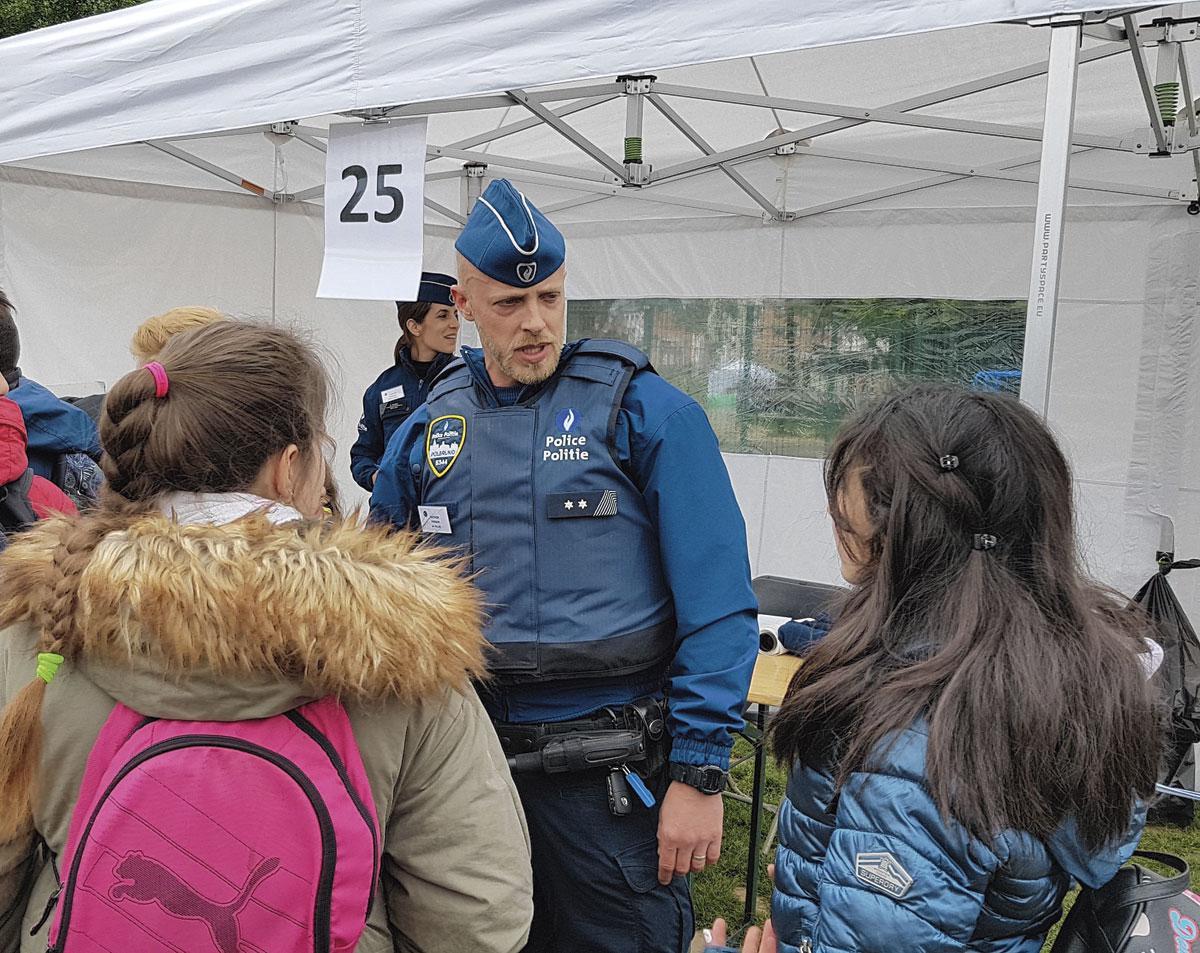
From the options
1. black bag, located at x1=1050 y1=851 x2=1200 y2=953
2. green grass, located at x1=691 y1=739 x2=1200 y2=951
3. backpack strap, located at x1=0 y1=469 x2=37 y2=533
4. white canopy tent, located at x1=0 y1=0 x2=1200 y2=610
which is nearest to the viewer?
black bag, located at x1=1050 y1=851 x2=1200 y2=953

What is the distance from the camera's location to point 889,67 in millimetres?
4602

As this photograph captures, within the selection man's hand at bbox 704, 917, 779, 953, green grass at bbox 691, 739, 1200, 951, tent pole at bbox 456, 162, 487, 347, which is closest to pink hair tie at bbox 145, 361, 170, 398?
man's hand at bbox 704, 917, 779, 953

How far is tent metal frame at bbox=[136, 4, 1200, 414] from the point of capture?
1.80 m

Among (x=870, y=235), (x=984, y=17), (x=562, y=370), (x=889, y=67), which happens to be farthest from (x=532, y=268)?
(x=870, y=235)

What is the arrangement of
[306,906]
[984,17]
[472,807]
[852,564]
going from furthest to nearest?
[984,17]
[852,564]
[472,807]
[306,906]

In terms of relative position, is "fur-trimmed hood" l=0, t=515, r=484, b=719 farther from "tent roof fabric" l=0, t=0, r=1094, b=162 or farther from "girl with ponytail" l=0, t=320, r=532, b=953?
"tent roof fabric" l=0, t=0, r=1094, b=162

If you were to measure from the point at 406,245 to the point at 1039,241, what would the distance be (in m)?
1.35

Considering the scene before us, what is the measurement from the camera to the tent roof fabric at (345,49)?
6.07 ft

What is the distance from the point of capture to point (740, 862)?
3676 mm

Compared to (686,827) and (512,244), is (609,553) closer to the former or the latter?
(686,827)

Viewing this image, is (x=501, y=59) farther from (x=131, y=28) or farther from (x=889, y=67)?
(x=889, y=67)

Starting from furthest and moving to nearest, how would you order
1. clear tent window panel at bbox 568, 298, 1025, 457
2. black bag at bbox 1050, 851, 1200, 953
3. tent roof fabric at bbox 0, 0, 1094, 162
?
clear tent window panel at bbox 568, 298, 1025, 457, tent roof fabric at bbox 0, 0, 1094, 162, black bag at bbox 1050, 851, 1200, 953

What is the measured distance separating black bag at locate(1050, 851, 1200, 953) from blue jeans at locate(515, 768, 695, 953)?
756 millimetres

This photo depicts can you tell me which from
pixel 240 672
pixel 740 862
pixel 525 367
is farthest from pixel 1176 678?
pixel 240 672
